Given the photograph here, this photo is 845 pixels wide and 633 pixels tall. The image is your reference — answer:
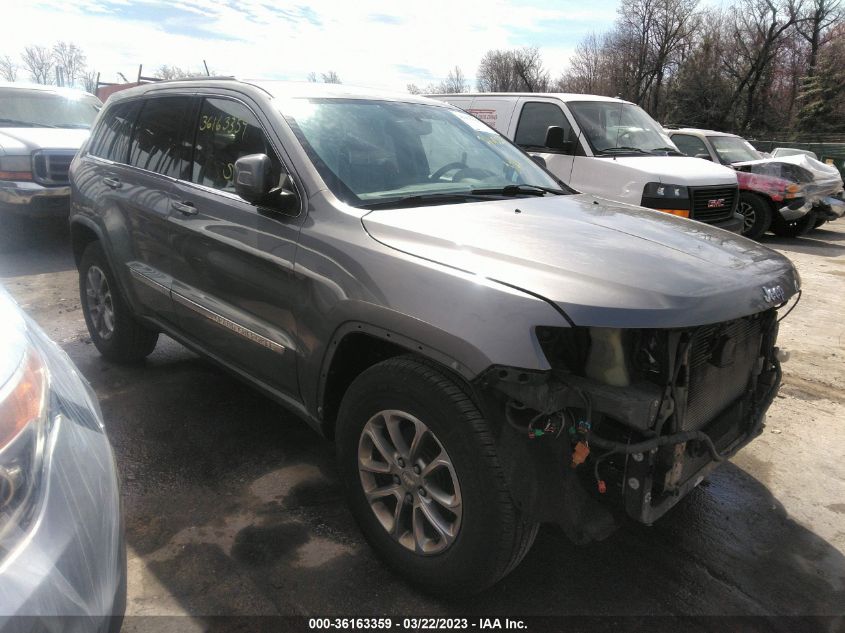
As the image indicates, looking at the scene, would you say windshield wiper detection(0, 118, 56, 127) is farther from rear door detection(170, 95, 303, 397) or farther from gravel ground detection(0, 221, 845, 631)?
rear door detection(170, 95, 303, 397)

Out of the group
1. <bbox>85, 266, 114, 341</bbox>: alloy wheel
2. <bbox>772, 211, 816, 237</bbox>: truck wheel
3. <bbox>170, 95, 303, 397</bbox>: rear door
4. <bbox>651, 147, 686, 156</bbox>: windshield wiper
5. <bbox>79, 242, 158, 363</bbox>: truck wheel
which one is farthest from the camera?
<bbox>772, 211, 816, 237</bbox>: truck wheel

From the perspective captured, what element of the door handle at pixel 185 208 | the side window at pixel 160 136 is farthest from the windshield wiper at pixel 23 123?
the door handle at pixel 185 208

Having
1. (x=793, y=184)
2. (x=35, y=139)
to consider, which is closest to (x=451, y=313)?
(x=35, y=139)

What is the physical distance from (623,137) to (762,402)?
6.16 metres

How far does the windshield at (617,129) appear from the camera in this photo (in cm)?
786

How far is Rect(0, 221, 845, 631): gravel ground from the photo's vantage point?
7.93ft

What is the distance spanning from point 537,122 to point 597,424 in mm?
6864

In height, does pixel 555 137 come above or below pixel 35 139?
above

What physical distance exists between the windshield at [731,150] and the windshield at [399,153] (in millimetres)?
10098

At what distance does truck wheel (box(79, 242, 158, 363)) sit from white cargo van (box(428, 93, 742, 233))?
4807 mm

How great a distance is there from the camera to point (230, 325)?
10.2ft

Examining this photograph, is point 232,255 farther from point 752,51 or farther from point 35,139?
point 752,51

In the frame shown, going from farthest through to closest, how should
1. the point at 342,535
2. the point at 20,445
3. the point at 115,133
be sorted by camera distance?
1. the point at 115,133
2. the point at 342,535
3. the point at 20,445

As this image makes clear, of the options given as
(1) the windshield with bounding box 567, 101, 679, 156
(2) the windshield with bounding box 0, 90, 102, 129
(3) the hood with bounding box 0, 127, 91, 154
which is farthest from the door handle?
(2) the windshield with bounding box 0, 90, 102, 129
